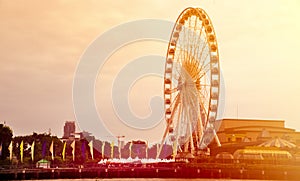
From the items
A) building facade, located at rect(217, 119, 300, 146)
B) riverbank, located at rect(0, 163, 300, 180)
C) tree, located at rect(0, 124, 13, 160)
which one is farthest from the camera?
building facade, located at rect(217, 119, 300, 146)

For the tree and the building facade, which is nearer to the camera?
the tree

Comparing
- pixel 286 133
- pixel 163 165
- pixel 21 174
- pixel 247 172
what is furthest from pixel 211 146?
pixel 21 174

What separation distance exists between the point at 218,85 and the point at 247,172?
13852 millimetres

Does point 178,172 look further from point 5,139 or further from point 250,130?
point 250,130

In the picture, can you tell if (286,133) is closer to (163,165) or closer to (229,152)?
(229,152)

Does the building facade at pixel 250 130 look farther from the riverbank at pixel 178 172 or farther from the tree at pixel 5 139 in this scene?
the tree at pixel 5 139

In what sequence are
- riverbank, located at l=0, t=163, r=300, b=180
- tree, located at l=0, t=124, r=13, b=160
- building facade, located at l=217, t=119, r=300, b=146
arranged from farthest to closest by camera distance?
building facade, located at l=217, t=119, r=300, b=146 < tree, located at l=0, t=124, r=13, b=160 < riverbank, located at l=0, t=163, r=300, b=180

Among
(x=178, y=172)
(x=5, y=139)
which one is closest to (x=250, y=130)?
(x=178, y=172)

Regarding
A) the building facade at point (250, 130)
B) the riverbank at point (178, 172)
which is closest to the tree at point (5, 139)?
the riverbank at point (178, 172)

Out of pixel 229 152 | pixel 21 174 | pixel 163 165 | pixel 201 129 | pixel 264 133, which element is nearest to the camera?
pixel 21 174

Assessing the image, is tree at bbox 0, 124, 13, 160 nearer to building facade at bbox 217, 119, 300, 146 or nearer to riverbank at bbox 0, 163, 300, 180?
riverbank at bbox 0, 163, 300, 180

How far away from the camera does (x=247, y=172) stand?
74.8 meters

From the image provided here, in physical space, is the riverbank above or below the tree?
below

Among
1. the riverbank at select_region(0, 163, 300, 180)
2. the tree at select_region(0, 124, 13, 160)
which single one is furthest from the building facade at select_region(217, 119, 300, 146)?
the tree at select_region(0, 124, 13, 160)
